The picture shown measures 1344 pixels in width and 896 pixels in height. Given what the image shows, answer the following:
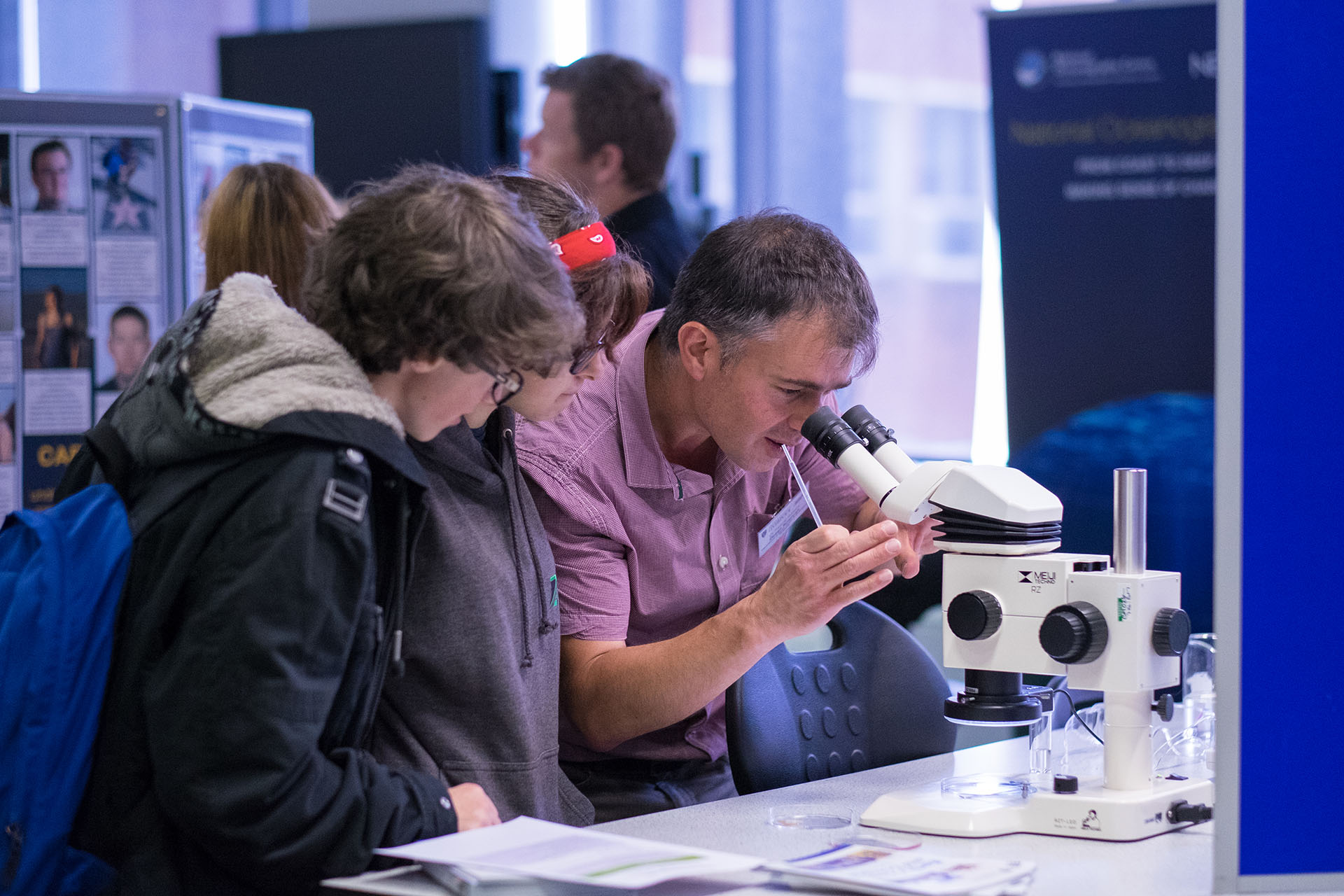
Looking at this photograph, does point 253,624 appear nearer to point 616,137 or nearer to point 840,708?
point 840,708

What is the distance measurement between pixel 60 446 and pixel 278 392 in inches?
88.9

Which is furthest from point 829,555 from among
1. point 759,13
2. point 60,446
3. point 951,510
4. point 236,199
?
point 759,13

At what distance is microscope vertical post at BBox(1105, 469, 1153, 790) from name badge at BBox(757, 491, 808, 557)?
1.92 feet

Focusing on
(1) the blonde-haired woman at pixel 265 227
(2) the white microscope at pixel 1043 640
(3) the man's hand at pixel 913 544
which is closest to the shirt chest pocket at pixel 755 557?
(3) the man's hand at pixel 913 544

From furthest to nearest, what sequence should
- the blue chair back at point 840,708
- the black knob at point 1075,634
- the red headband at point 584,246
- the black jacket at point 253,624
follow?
the blue chair back at point 840,708, the red headband at point 584,246, the black knob at point 1075,634, the black jacket at point 253,624

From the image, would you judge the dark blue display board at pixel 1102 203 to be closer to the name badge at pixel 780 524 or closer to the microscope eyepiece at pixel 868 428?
the name badge at pixel 780 524

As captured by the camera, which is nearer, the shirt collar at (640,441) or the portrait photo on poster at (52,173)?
the shirt collar at (640,441)

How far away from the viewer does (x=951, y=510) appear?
1.60 metres

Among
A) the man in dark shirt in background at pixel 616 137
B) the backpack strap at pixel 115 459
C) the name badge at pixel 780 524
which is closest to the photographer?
the backpack strap at pixel 115 459

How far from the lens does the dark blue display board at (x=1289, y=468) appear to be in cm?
118

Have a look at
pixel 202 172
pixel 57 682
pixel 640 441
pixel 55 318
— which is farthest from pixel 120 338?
pixel 57 682

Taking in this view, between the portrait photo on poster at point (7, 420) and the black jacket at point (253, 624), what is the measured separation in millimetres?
2074

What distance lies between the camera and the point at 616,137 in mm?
3312

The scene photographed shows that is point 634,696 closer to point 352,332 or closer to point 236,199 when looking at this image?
point 352,332
